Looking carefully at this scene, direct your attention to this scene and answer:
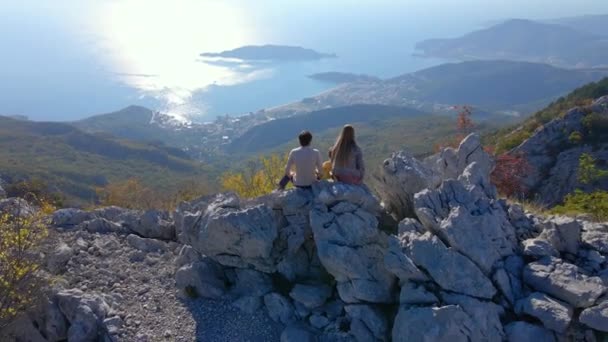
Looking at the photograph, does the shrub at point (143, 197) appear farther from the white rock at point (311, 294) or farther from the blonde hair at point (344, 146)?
the white rock at point (311, 294)

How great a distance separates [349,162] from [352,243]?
228 centimetres

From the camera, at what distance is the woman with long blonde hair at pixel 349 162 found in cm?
1160

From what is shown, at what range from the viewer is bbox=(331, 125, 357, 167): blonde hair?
37.8 feet

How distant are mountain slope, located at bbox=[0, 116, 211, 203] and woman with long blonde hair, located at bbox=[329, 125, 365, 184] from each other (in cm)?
7654

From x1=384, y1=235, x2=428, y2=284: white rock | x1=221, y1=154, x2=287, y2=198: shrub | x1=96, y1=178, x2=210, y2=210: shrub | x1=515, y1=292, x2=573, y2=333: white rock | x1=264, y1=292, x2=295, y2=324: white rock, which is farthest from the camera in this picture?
x1=96, y1=178, x2=210, y2=210: shrub

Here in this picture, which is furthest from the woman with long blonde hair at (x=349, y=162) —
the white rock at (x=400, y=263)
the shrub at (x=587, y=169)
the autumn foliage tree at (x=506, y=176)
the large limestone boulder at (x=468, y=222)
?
the shrub at (x=587, y=169)

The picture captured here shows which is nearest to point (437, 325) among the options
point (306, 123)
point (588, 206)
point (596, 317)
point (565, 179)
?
point (596, 317)

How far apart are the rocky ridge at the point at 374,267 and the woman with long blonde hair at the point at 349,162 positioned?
1.31 ft

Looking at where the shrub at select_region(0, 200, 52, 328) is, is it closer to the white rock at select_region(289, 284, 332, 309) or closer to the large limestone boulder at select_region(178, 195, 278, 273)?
the large limestone boulder at select_region(178, 195, 278, 273)

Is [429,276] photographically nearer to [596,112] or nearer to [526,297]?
[526,297]

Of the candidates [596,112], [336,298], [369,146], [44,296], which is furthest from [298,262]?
[369,146]

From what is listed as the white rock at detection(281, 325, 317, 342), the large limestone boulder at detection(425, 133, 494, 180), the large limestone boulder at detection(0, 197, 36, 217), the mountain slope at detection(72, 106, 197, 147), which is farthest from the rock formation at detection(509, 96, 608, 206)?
the mountain slope at detection(72, 106, 197, 147)

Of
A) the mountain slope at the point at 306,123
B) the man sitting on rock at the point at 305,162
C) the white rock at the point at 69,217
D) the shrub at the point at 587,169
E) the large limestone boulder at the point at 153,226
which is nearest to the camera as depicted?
the man sitting on rock at the point at 305,162

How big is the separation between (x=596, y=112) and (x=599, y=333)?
3327 cm
